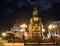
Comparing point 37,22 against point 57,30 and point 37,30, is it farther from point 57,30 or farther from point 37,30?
point 57,30

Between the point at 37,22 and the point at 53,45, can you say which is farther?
the point at 37,22

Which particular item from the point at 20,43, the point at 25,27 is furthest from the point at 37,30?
the point at 20,43

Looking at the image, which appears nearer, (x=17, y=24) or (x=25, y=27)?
(x=25, y=27)

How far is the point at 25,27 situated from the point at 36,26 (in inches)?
381

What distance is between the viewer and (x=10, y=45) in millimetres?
29422

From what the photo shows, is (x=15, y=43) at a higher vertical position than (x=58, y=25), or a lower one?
lower

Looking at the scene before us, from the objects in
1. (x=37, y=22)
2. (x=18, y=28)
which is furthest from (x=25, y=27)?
(x=37, y=22)

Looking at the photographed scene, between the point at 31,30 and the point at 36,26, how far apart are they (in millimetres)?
1807

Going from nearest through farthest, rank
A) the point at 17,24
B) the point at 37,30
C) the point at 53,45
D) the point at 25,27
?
the point at 53,45
the point at 37,30
the point at 25,27
the point at 17,24

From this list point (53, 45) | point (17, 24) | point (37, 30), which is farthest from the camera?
point (17, 24)

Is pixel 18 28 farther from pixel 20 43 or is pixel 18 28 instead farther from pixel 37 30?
pixel 20 43

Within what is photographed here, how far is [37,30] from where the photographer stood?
183ft

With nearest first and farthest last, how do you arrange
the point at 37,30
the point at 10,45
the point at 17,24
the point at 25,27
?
the point at 10,45
the point at 37,30
the point at 25,27
the point at 17,24

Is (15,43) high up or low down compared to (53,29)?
down
